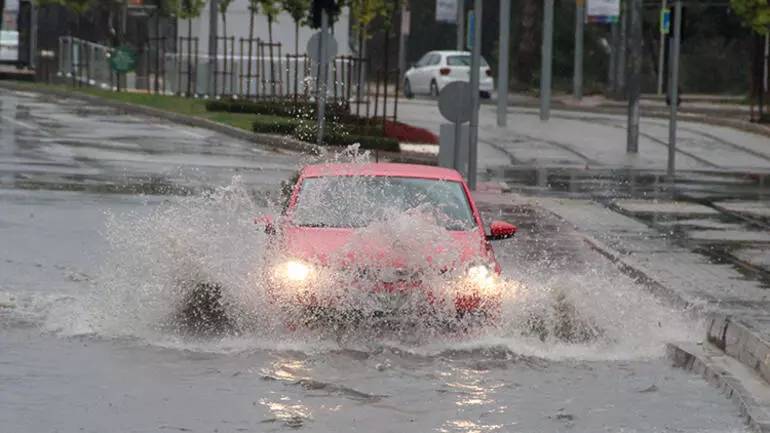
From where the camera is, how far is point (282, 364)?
503 inches

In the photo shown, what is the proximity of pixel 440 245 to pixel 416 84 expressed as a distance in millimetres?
52657

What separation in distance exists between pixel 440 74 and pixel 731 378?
51901mm

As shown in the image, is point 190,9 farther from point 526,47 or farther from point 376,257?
point 376,257

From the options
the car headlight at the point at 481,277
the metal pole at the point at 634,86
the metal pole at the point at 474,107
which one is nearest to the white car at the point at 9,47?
the metal pole at the point at 634,86

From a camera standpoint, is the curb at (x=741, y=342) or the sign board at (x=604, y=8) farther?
the sign board at (x=604, y=8)

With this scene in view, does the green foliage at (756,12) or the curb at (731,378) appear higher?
the green foliage at (756,12)

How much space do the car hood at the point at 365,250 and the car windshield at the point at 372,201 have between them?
35 centimetres

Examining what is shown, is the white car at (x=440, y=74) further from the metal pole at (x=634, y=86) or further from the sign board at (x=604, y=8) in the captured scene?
the metal pole at (x=634, y=86)

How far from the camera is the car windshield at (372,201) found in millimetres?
14484

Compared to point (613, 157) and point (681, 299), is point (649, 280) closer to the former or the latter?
point (681, 299)

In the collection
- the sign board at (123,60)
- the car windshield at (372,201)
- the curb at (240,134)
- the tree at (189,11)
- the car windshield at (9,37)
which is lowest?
the curb at (240,134)

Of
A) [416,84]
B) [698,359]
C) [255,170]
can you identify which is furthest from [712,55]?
[698,359]

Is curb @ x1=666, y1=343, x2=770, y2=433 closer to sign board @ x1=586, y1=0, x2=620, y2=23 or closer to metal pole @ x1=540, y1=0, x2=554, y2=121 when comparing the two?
metal pole @ x1=540, y1=0, x2=554, y2=121

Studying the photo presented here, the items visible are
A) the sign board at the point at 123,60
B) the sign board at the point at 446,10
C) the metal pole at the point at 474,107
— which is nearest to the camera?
the metal pole at the point at 474,107
